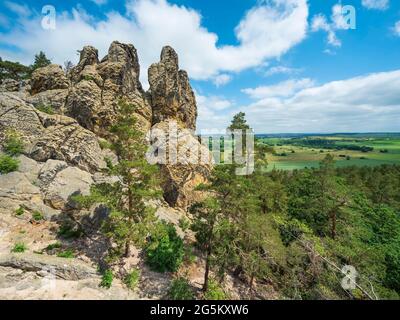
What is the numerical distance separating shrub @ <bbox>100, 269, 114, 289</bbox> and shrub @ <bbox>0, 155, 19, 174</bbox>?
45.8ft

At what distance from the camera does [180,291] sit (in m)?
16.7

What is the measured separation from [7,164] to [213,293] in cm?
2184

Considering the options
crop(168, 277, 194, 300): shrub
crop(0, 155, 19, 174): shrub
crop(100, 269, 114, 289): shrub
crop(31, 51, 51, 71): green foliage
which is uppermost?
crop(31, 51, 51, 71): green foliage

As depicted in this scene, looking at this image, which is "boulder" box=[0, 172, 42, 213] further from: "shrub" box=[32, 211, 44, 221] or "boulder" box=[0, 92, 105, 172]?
"boulder" box=[0, 92, 105, 172]

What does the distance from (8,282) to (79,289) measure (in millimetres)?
4034

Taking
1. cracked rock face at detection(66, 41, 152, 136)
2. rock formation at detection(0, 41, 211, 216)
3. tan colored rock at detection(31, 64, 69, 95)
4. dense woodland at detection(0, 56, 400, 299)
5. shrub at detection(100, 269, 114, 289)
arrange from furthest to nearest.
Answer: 1. tan colored rock at detection(31, 64, 69, 95)
2. cracked rock face at detection(66, 41, 152, 136)
3. rock formation at detection(0, 41, 211, 216)
4. dense woodland at detection(0, 56, 400, 299)
5. shrub at detection(100, 269, 114, 289)

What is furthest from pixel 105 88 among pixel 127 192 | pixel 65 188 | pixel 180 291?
pixel 180 291

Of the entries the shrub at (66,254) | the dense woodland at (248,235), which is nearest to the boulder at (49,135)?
the dense woodland at (248,235)

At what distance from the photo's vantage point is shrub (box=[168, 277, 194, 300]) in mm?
16422

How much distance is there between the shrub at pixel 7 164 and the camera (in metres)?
20.5

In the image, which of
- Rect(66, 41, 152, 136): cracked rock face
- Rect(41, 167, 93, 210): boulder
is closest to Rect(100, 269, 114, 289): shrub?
Rect(41, 167, 93, 210): boulder

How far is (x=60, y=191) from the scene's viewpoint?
20.4m

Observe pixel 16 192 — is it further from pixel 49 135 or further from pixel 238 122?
pixel 238 122

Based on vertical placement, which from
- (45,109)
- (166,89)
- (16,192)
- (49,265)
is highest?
(166,89)
